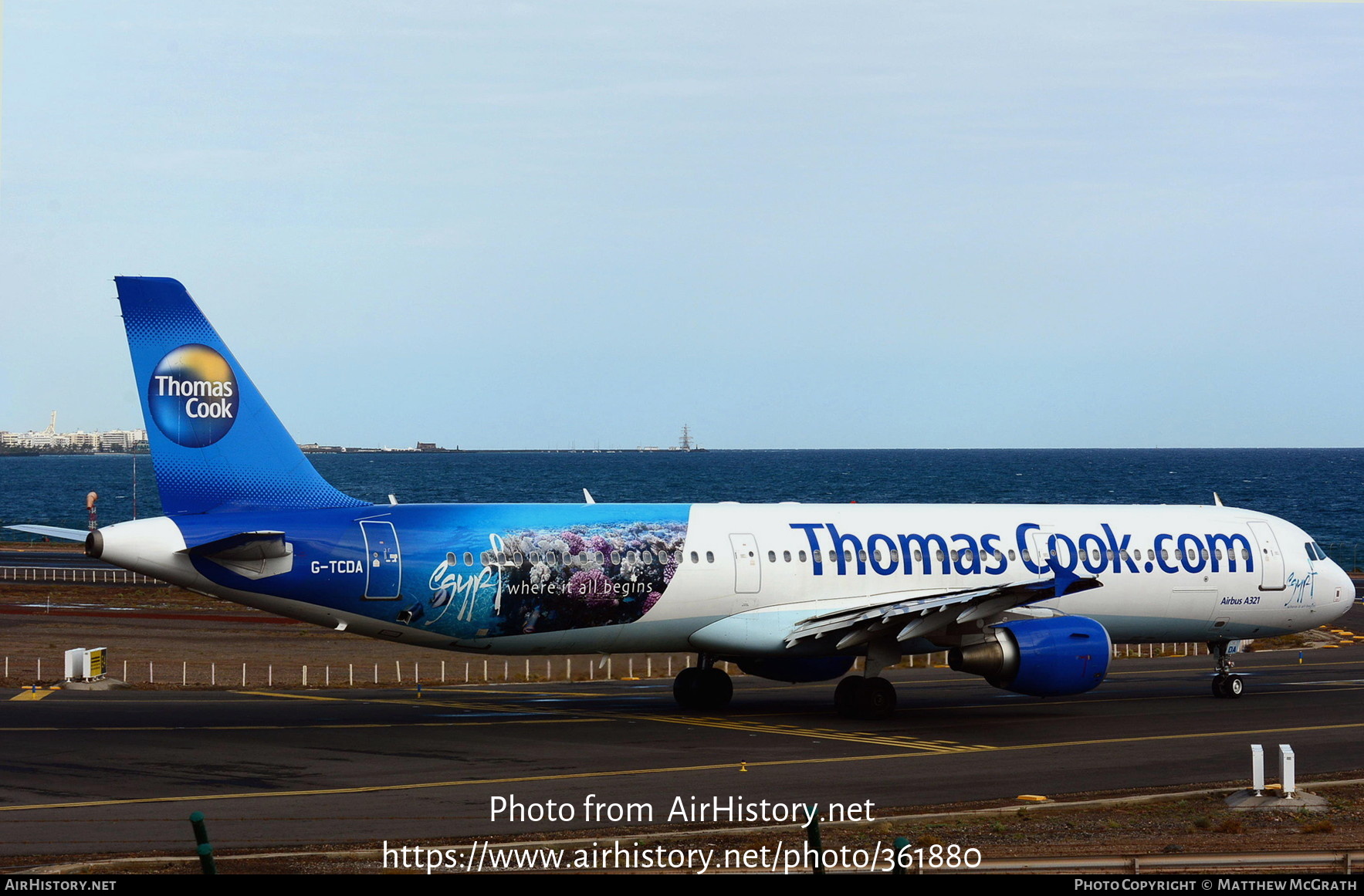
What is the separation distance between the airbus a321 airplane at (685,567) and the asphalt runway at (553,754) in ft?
5.64

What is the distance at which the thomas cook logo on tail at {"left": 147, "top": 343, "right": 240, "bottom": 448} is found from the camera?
2734 cm

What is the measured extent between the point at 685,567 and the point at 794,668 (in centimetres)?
416

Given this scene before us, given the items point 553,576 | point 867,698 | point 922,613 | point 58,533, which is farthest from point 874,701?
point 58,533

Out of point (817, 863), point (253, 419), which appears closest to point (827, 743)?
point (253, 419)

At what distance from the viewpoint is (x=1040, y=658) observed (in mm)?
29875

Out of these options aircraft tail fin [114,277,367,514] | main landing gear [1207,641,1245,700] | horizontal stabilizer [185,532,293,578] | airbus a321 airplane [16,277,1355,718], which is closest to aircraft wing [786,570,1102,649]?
airbus a321 airplane [16,277,1355,718]

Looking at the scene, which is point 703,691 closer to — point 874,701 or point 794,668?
point 794,668

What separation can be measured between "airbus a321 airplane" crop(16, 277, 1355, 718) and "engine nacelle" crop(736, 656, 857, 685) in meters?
0.06

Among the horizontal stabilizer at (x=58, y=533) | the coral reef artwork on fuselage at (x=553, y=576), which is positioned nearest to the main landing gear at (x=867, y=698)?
the coral reef artwork on fuselage at (x=553, y=576)

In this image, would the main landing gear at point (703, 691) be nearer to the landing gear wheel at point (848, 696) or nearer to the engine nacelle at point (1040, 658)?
the landing gear wheel at point (848, 696)

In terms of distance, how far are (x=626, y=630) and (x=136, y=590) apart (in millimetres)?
48839

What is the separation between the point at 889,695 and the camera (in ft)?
104

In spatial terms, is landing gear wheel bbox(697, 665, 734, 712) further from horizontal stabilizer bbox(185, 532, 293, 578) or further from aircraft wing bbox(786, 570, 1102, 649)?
horizontal stabilizer bbox(185, 532, 293, 578)

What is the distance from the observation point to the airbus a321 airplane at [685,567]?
27.4m
